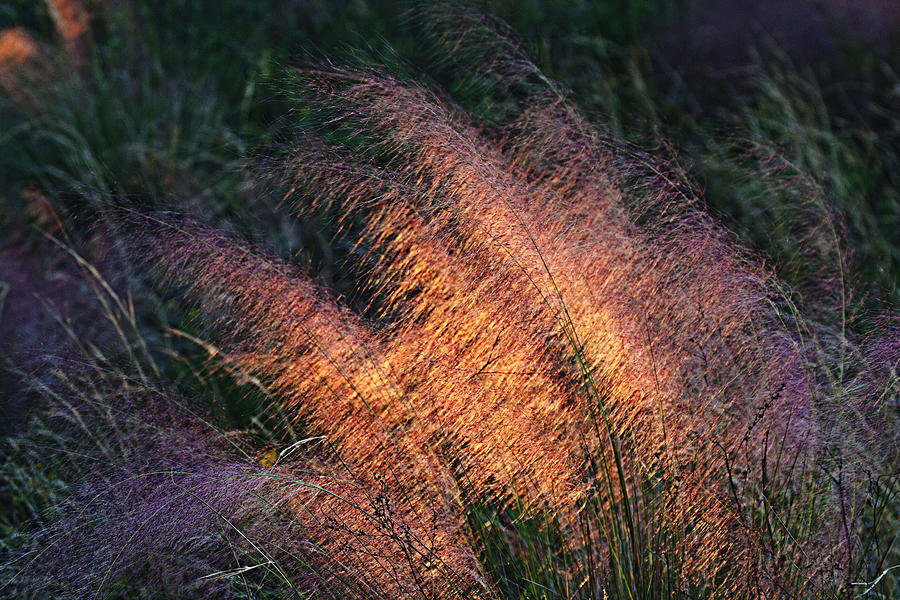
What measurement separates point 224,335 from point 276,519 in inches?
15.0

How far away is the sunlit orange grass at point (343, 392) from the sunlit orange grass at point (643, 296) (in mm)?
296

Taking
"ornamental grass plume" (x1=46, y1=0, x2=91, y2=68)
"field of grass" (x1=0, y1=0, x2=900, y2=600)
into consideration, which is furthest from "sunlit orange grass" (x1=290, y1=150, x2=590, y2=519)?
"ornamental grass plume" (x1=46, y1=0, x2=91, y2=68)

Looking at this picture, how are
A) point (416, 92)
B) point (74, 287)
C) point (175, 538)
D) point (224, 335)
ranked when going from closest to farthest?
point (175, 538), point (416, 92), point (224, 335), point (74, 287)

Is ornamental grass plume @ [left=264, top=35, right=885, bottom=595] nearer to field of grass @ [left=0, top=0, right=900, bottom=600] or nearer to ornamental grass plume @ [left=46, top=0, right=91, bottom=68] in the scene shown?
field of grass @ [left=0, top=0, right=900, bottom=600]

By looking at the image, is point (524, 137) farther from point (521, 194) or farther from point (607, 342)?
point (607, 342)

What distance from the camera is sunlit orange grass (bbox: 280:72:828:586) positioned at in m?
1.54

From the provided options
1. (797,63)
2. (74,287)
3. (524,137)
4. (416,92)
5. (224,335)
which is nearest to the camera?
(416,92)

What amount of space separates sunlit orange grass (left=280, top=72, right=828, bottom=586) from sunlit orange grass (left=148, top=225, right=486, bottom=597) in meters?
0.30

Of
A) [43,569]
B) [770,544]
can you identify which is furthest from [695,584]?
[43,569]

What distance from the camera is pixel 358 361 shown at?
5.38 feet

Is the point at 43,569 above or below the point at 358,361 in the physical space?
below

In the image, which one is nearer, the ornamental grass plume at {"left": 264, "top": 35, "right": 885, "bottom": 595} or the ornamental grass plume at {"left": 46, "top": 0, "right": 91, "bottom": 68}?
the ornamental grass plume at {"left": 264, "top": 35, "right": 885, "bottom": 595}

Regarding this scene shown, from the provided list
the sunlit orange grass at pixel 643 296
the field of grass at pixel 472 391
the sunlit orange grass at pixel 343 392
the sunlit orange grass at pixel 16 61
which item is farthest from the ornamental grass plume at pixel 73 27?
the sunlit orange grass at pixel 643 296

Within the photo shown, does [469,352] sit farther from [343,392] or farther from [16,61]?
[16,61]
